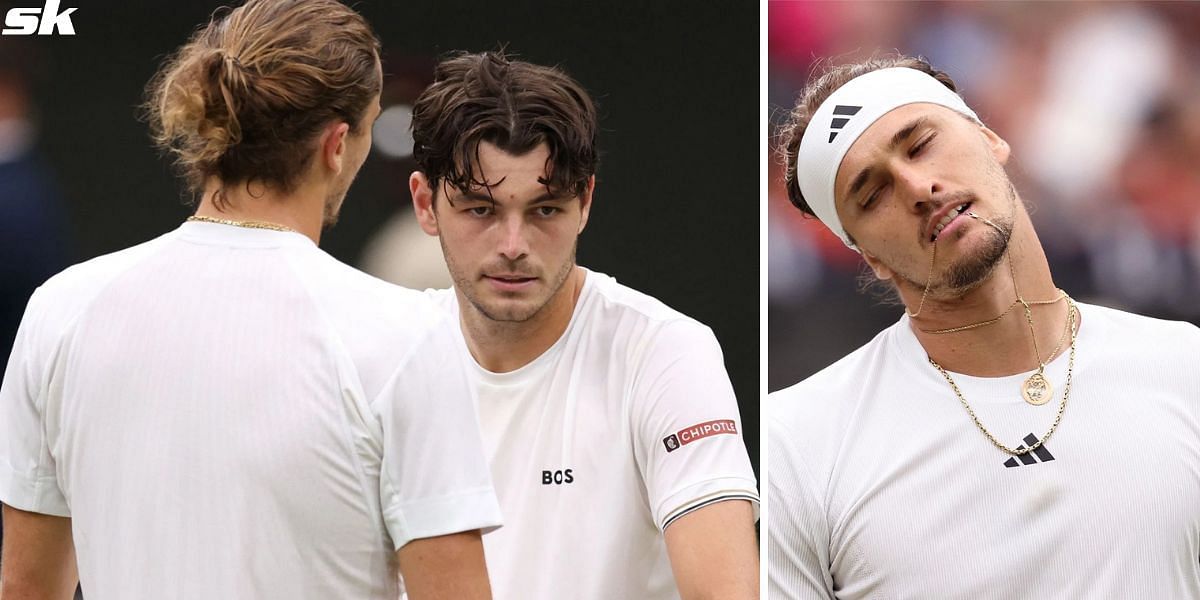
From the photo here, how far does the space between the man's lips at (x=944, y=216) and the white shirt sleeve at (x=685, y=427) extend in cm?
43

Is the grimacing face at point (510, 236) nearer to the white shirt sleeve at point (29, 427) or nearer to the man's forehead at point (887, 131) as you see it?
the man's forehead at point (887, 131)

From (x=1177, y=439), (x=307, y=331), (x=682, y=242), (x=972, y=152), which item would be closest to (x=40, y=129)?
(x=682, y=242)

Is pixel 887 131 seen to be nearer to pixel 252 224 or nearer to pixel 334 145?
pixel 334 145

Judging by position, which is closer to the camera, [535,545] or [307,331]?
[307,331]

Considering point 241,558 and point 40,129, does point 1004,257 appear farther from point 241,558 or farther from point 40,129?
point 40,129

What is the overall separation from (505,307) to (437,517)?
83cm

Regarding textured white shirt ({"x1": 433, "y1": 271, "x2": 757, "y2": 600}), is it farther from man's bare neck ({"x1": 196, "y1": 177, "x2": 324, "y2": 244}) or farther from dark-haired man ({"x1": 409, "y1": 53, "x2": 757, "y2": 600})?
man's bare neck ({"x1": 196, "y1": 177, "x2": 324, "y2": 244})

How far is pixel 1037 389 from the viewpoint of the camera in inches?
85.0

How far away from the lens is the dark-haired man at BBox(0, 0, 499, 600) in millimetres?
1432

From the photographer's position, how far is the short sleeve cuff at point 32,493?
158 centimetres

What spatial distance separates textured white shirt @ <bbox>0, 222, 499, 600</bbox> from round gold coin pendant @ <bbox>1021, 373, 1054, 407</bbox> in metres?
1.08

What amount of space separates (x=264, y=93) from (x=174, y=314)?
0.28m

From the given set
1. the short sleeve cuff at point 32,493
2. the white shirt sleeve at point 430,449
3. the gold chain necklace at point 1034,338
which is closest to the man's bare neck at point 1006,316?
the gold chain necklace at point 1034,338

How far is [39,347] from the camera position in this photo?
4.98ft
